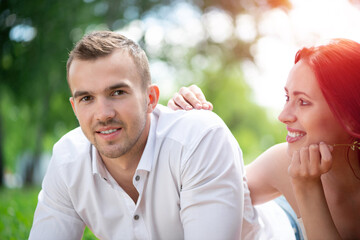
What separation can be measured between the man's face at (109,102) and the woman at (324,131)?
1.09 m

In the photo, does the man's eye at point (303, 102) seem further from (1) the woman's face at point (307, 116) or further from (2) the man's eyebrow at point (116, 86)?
(2) the man's eyebrow at point (116, 86)

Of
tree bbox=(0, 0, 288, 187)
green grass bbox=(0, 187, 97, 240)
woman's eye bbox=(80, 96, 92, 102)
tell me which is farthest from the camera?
tree bbox=(0, 0, 288, 187)

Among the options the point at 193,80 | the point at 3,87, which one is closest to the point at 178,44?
the point at 193,80

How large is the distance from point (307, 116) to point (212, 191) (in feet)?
2.67

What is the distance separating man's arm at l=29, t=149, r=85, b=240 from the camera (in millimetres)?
3412

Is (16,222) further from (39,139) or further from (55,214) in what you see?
(39,139)

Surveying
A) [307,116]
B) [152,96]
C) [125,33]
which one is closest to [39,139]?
[125,33]

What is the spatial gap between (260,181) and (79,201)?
153 cm

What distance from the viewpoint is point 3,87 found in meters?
13.8

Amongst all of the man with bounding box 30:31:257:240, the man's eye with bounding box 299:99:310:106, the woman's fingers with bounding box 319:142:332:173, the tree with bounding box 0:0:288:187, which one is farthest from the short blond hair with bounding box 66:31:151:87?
the tree with bounding box 0:0:288:187

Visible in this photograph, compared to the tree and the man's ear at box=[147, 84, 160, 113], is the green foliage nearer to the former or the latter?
the man's ear at box=[147, 84, 160, 113]

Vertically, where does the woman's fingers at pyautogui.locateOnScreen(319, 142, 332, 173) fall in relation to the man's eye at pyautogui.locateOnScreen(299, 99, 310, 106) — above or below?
below

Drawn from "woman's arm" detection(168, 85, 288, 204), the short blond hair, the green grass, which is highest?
the short blond hair

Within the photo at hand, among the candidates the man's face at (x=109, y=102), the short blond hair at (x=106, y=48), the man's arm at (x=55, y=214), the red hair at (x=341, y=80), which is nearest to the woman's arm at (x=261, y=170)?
the short blond hair at (x=106, y=48)
